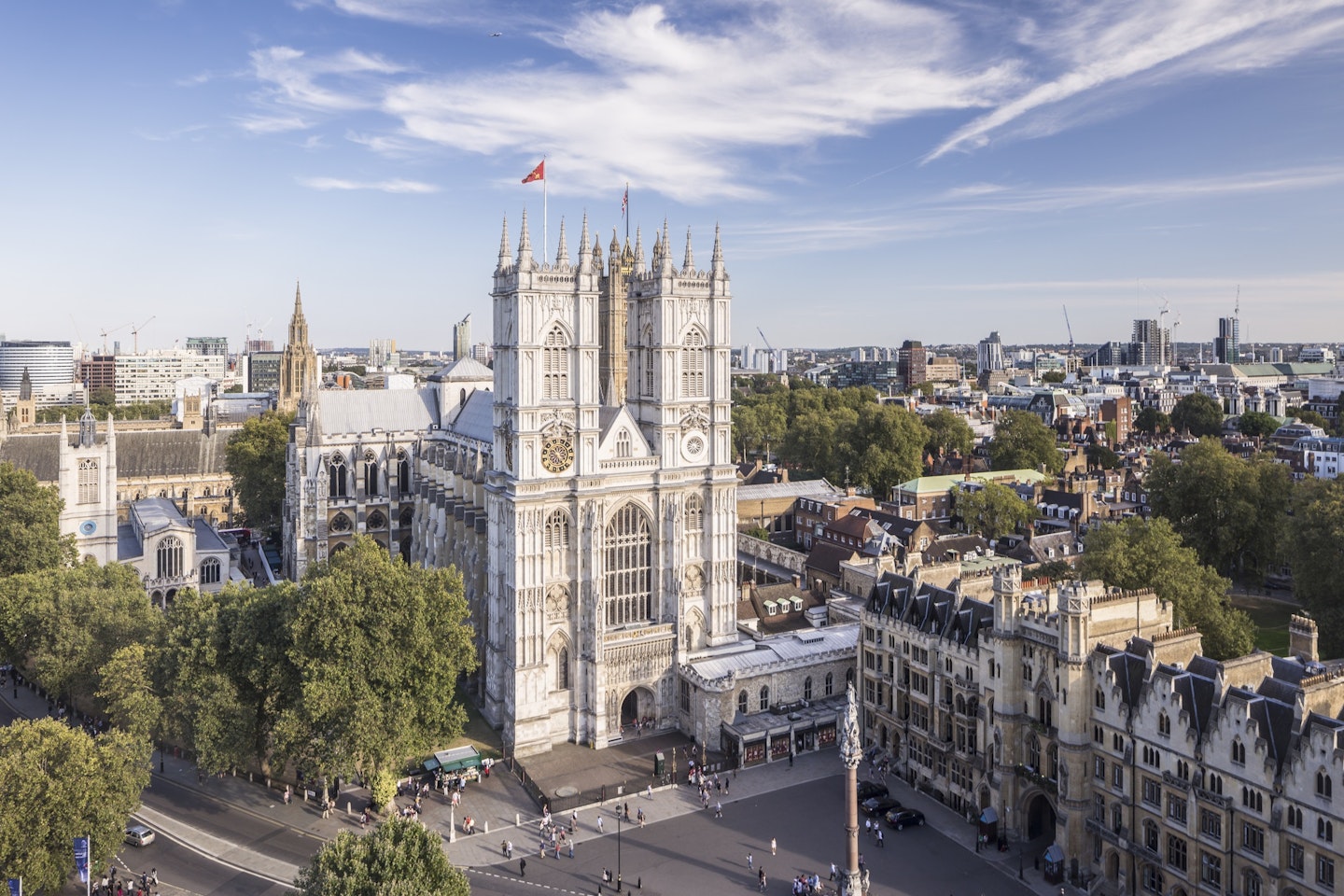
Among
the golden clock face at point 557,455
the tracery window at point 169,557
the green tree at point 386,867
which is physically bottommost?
the green tree at point 386,867

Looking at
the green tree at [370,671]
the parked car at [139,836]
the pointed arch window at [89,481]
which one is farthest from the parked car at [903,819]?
the pointed arch window at [89,481]

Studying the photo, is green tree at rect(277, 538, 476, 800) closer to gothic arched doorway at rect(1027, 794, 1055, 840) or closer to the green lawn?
gothic arched doorway at rect(1027, 794, 1055, 840)

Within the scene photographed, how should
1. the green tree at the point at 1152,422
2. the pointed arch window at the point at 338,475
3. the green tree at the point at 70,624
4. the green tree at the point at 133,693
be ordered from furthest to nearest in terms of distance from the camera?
the green tree at the point at 1152,422 < the pointed arch window at the point at 338,475 < the green tree at the point at 70,624 < the green tree at the point at 133,693

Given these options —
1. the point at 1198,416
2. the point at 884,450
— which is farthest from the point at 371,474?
the point at 1198,416

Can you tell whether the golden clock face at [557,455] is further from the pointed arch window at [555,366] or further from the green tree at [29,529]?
the green tree at [29,529]

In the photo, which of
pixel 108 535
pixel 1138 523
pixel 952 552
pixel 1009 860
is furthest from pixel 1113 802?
pixel 108 535

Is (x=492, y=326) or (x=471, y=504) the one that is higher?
(x=492, y=326)

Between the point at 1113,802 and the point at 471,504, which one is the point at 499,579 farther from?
the point at 1113,802
